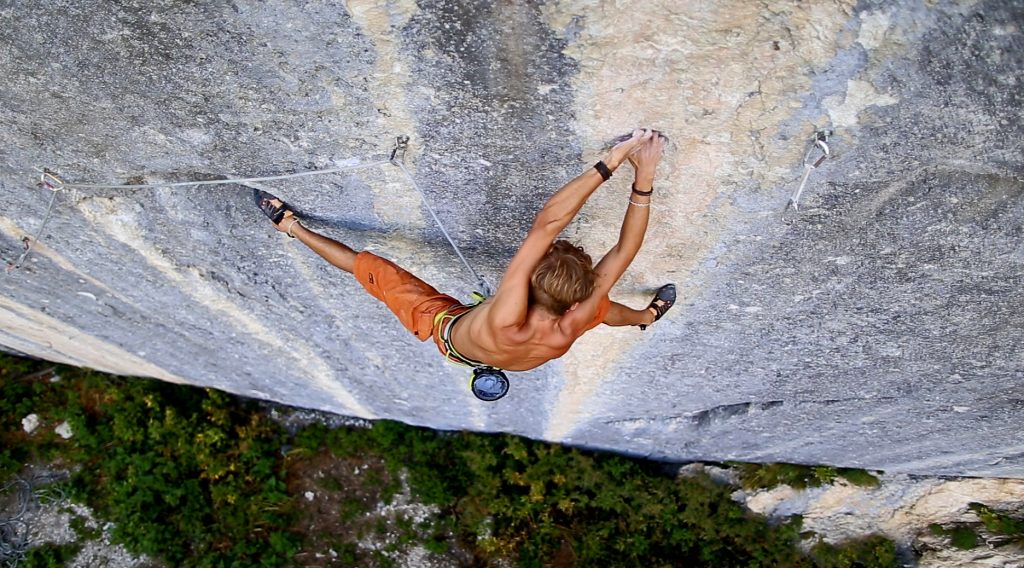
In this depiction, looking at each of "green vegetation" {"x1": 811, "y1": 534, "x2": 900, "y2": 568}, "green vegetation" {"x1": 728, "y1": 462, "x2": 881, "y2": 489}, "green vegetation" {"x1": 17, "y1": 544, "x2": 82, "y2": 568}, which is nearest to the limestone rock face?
"green vegetation" {"x1": 728, "y1": 462, "x2": 881, "y2": 489}

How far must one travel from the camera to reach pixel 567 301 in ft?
6.32

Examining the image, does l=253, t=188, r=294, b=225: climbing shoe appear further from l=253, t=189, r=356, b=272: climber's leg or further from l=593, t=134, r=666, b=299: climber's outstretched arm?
l=593, t=134, r=666, b=299: climber's outstretched arm

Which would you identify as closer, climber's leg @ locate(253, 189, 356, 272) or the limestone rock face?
the limestone rock face

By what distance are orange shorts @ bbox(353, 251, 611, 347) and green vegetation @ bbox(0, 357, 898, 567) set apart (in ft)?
7.85

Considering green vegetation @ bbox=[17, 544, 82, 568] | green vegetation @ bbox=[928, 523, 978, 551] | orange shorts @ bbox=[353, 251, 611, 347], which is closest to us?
orange shorts @ bbox=[353, 251, 611, 347]

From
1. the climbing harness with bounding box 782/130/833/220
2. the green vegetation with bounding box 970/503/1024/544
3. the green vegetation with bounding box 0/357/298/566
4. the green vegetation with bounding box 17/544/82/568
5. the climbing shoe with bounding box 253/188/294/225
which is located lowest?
the green vegetation with bounding box 17/544/82/568

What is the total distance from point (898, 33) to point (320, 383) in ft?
11.4

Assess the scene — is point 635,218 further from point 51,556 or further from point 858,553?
point 51,556

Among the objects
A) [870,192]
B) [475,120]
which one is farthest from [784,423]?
[475,120]

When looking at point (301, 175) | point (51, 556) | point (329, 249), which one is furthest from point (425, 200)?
point (51, 556)

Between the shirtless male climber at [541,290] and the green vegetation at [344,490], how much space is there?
7.71 ft

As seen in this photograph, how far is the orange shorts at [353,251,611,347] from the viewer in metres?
2.42

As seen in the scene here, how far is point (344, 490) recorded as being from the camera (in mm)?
4812

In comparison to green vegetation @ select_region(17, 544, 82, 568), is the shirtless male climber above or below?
above
